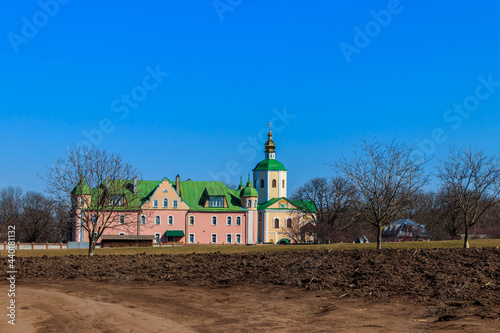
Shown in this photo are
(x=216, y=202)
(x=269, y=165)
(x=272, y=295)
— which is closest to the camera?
(x=272, y=295)

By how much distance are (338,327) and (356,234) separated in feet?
235

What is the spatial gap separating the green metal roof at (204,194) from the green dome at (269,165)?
14.9m

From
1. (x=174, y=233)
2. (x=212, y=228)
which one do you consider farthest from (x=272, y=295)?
(x=212, y=228)

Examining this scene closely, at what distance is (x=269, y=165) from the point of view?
330 feet

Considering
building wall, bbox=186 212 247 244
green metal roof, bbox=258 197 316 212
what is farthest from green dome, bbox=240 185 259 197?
green metal roof, bbox=258 197 316 212

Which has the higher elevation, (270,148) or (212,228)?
(270,148)

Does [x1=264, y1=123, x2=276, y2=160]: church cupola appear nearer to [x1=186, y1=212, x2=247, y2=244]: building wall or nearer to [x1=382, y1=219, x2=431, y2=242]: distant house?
[x1=186, y1=212, x2=247, y2=244]: building wall

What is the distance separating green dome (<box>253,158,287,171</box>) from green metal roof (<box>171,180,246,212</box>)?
48.8ft

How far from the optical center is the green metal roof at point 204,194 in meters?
82.7

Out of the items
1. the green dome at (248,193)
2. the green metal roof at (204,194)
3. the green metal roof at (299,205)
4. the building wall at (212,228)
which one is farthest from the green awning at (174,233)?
the green metal roof at (299,205)

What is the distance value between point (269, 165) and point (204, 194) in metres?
19.8

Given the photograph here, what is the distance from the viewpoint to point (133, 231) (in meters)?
75.0

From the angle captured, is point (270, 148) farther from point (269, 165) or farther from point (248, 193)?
point (248, 193)

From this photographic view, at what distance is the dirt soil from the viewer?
12.2 meters
